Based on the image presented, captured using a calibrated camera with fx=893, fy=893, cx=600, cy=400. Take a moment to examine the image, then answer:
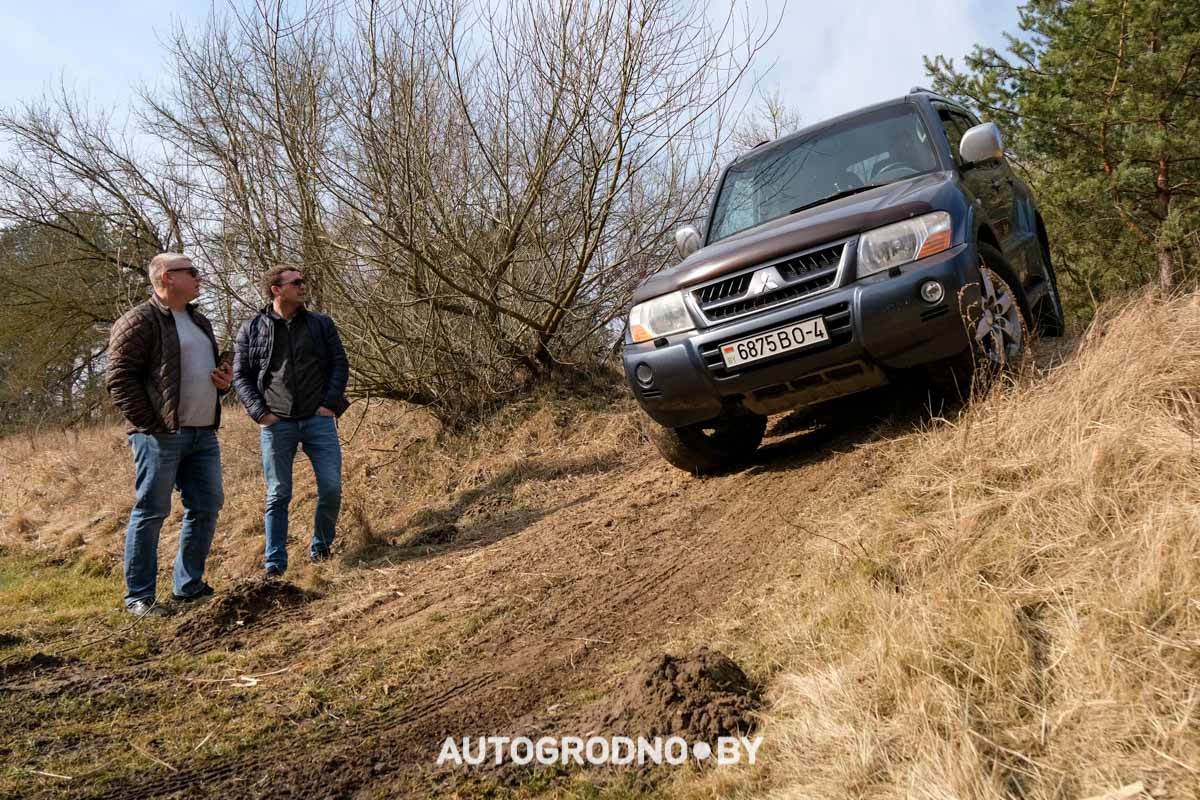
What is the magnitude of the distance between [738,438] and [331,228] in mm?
4728

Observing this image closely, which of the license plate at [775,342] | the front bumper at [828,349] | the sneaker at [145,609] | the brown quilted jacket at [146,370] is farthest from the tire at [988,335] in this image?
the sneaker at [145,609]

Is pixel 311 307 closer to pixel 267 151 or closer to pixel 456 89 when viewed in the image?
pixel 267 151

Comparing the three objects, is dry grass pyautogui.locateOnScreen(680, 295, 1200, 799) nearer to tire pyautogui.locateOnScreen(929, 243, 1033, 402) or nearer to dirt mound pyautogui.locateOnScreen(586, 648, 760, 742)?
dirt mound pyautogui.locateOnScreen(586, 648, 760, 742)

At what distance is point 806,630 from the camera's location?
3.15m

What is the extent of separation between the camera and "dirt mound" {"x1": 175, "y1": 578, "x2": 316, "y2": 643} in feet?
15.5

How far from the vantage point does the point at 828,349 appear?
4.41 metres

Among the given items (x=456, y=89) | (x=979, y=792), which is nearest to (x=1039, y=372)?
(x=979, y=792)

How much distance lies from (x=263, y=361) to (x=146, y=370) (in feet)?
3.07

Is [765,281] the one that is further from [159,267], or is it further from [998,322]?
[159,267]

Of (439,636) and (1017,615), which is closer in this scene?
(1017,615)

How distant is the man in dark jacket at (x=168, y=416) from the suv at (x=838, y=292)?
2.73 m

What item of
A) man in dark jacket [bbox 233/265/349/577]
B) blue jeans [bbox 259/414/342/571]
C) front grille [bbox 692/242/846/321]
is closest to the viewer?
front grille [bbox 692/242/846/321]

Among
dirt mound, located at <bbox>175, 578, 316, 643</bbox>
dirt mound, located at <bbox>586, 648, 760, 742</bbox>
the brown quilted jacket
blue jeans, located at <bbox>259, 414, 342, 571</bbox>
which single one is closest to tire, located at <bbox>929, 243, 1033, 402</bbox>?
dirt mound, located at <bbox>586, 648, 760, 742</bbox>

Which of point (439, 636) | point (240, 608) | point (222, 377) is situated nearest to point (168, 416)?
point (222, 377)
